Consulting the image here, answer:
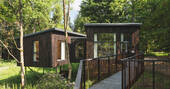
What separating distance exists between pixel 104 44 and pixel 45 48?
4753 mm

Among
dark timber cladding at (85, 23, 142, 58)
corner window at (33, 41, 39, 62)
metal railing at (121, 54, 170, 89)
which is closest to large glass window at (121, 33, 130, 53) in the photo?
dark timber cladding at (85, 23, 142, 58)

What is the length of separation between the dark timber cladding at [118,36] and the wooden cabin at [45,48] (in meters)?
2.94

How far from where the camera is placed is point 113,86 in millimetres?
5488

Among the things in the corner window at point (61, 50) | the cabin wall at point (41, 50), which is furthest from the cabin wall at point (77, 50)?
the cabin wall at point (41, 50)

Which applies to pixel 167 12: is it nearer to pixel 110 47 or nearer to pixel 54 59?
pixel 110 47

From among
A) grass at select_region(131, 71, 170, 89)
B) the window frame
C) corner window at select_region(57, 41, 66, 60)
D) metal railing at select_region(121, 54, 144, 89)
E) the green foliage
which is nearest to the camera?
metal railing at select_region(121, 54, 144, 89)

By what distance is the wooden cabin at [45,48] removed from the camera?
11.6m

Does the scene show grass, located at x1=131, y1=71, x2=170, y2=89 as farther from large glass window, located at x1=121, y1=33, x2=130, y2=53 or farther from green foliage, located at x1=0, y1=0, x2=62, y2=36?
green foliage, located at x1=0, y1=0, x2=62, y2=36

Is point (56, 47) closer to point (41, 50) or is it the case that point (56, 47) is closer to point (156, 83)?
point (41, 50)

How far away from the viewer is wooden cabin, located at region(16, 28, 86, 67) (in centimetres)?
1163

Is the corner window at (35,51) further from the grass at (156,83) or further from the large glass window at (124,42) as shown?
the grass at (156,83)

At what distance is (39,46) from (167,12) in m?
9.87

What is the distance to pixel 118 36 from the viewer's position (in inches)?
415

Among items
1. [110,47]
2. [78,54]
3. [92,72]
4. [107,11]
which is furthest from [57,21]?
[92,72]
